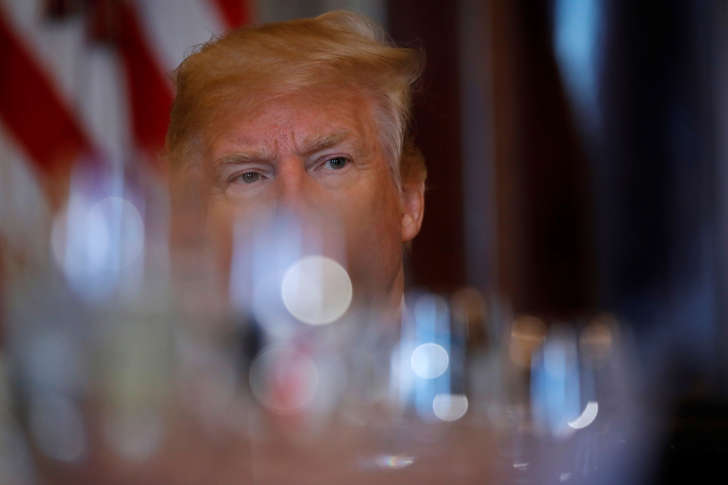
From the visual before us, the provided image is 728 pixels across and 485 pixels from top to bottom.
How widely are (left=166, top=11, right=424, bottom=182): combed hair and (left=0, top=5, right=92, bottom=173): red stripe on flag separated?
0.10 meters

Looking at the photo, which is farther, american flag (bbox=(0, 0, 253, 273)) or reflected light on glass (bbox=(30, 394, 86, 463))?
american flag (bbox=(0, 0, 253, 273))

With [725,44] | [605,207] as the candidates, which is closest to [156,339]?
[605,207]

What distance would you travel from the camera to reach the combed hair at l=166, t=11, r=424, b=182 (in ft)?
2.39

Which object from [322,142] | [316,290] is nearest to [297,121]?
[322,142]

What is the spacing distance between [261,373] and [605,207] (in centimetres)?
34

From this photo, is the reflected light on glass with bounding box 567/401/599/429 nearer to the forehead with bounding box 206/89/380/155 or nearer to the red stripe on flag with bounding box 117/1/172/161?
the forehead with bounding box 206/89/380/155

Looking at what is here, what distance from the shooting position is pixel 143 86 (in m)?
0.76

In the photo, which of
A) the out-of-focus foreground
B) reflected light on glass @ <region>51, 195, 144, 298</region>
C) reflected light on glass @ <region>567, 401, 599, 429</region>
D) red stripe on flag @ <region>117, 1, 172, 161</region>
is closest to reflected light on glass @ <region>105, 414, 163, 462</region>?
the out-of-focus foreground

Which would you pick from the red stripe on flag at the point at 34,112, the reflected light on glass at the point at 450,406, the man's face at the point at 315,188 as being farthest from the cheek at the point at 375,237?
the red stripe on flag at the point at 34,112

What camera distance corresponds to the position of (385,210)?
736 millimetres

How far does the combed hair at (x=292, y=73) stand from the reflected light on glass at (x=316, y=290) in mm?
99

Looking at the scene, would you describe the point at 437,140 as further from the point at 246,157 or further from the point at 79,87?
the point at 79,87

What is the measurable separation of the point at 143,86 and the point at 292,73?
0.44 feet

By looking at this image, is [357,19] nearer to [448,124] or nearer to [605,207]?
[448,124]
